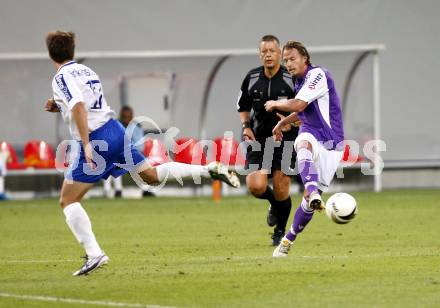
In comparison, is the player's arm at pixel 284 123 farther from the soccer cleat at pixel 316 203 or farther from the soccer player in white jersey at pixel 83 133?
the soccer player in white jersey at pixel 83 133

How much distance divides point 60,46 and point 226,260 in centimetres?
295

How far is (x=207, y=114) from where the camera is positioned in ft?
90.3

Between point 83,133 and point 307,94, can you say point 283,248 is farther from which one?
point 83,133

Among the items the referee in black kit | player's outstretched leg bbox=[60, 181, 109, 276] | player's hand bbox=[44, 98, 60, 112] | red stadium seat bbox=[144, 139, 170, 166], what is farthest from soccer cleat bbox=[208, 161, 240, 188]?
red stadium seat bbox=[144, 139, 170, 166]

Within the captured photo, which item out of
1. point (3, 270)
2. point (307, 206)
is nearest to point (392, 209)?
point (307, 206)

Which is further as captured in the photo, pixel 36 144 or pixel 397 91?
pixel 397 91

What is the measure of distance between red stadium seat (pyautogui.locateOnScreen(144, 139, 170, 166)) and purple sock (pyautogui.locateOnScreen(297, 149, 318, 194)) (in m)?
12.7

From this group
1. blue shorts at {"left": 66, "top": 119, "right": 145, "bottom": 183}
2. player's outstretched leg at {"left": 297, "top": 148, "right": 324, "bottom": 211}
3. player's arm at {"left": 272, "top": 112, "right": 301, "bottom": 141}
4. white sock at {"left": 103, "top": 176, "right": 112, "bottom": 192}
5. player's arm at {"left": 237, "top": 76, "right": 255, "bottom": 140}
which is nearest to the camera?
blue shorts at {"left": 66, "top": 119, "right": 145, "bottom": 183}

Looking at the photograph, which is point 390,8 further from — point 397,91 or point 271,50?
point 271,50

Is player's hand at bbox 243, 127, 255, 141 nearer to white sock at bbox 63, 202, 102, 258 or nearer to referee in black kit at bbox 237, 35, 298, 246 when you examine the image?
referee in black kit at bbox 237, 35, 298, 246

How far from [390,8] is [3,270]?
58.0 feet

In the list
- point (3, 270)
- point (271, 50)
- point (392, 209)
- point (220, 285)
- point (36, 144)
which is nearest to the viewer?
point (220, 285)

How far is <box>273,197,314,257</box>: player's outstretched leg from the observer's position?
1213 centimetres

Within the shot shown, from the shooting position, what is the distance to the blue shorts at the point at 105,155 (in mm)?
10906
